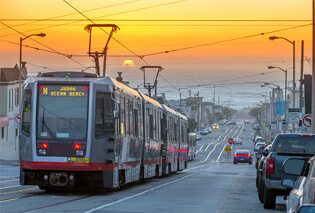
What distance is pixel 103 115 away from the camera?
60.6ft

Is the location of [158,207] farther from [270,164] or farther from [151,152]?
[151,152]

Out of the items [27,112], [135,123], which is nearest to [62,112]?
[27,112]

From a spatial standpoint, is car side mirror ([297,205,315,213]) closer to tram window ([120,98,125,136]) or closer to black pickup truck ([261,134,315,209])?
black pickup truck ([261,134,315,209])

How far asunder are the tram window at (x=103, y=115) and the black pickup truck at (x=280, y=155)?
4787 mm

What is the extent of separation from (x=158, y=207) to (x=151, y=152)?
11526 millimetres

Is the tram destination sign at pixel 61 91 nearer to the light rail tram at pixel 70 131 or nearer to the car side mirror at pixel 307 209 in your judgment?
the light rail tram at pixel 70 131

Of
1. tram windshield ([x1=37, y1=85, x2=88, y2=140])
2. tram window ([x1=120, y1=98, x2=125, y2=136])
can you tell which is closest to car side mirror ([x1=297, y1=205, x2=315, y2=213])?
tram windshield ([x1=37, y1=85, x2=88, y2=140])

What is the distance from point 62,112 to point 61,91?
1.94 ft

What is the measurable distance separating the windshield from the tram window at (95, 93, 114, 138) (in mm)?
4916

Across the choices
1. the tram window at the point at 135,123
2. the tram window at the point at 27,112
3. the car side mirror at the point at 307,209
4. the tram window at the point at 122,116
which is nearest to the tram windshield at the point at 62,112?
the tram window at the point at 27,112

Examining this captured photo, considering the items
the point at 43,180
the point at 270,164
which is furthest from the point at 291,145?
the point at 43,180

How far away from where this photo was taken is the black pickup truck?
14.9m

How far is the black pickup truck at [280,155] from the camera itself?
14938 millimetres

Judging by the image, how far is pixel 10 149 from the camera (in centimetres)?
6300
